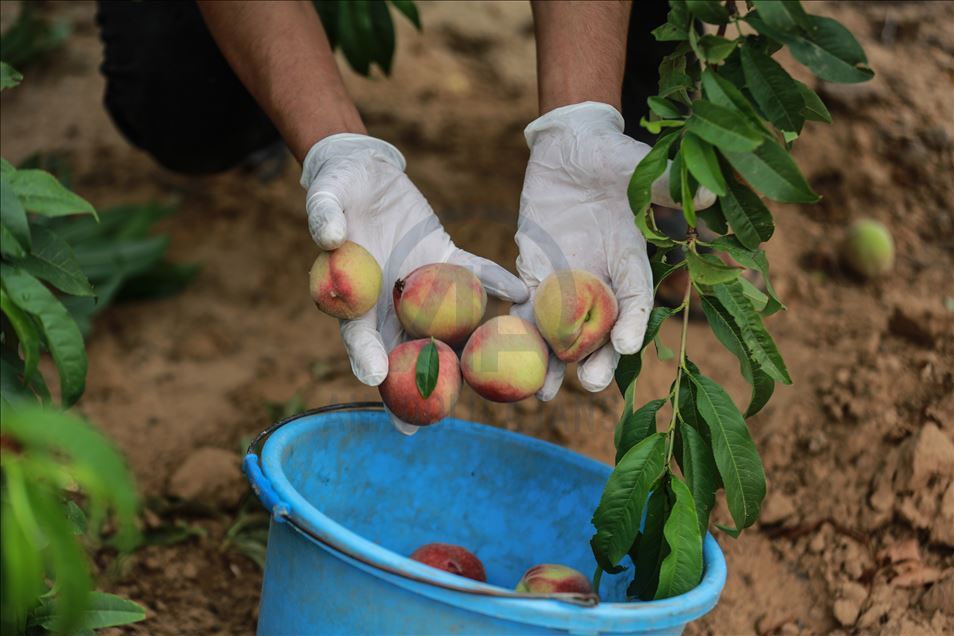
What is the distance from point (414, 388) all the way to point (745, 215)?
1.85 feet

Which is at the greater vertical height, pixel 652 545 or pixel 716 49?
pixel 716 49

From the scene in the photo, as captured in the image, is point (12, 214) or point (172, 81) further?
point (172, 81)

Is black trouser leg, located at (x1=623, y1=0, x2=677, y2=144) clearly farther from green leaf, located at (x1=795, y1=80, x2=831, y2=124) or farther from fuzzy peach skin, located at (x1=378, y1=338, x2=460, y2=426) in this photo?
fuzzy peach skin, located at (x1=378, y1=338, x2=460, y2=426)

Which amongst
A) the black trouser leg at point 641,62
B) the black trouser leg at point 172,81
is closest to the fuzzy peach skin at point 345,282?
the black trouser leg at point 641,62

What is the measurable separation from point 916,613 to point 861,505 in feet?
0.99

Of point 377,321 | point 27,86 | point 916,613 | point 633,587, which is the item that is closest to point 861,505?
point 916,613

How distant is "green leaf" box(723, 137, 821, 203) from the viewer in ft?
4.58

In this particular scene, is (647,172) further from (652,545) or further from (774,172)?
(652,545)

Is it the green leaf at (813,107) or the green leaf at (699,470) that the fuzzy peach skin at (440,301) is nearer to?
the green leaf at (699,470)

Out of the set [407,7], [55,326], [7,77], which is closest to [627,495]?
[55,326]

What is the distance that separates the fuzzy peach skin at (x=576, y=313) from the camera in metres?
1.67

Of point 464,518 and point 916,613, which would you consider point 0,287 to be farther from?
point 916,613

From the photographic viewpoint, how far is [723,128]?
1.40 metres

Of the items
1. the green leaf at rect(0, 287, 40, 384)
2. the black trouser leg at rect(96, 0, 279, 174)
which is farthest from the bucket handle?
the black trouser leg at rect(96, 0, 279, 174)
